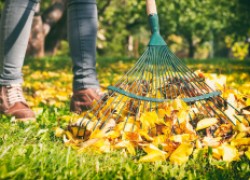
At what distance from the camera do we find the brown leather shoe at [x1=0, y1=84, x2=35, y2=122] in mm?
1983

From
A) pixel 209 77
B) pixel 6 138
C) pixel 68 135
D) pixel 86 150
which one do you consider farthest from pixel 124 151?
pixel 209 77

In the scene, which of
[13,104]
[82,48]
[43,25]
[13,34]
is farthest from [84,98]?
[43,25]

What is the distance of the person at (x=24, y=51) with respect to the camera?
200 centimetres

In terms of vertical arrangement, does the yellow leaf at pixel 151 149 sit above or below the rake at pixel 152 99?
below

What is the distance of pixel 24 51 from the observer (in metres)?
2.08

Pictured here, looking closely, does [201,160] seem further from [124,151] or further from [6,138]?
[6,138]

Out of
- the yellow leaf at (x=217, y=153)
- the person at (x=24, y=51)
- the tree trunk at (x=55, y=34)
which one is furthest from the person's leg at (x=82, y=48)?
the tree trunk at (x=55, y=34)

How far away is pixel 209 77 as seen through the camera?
2031 mm

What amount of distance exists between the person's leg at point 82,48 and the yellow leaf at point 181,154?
2.93ft

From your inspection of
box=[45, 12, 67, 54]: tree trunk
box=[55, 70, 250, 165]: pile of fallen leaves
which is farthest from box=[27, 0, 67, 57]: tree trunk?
box=[55, 70, 250, 165]: pile of fallen leaves

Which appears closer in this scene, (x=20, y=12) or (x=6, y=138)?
(x=6, y=138)

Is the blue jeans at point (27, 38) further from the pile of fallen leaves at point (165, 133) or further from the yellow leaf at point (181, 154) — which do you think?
the yellow leaf at point (181, 154)

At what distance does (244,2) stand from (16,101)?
5306 mm

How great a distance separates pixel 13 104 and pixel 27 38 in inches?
16.3
